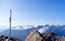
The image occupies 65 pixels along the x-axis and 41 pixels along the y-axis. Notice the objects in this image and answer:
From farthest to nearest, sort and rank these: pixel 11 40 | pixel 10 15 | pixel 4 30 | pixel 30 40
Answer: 1. pixel 4 30
2. pixel 10 15
3. pixel 11 40
4. pixel 30 40

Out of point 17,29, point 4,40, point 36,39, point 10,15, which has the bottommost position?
point 17,29

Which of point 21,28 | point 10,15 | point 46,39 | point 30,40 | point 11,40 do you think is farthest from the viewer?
point 21,28

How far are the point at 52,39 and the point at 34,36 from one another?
64.6 inches

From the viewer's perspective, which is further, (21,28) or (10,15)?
(21,28)

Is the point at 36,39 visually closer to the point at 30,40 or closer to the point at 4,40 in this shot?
the point at 30,40

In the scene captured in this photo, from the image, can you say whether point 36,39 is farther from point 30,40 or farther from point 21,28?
point 21,28

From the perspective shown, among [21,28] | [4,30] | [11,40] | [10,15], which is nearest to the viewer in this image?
[11,40]

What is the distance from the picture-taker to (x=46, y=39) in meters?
13.6

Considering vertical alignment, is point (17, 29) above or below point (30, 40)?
below

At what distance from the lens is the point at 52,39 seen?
14.0m

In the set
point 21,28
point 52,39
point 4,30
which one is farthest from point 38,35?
point 21,28

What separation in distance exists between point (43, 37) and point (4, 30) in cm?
2015

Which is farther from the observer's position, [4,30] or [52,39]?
[4,30]

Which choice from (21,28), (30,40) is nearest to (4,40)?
(30,40)
